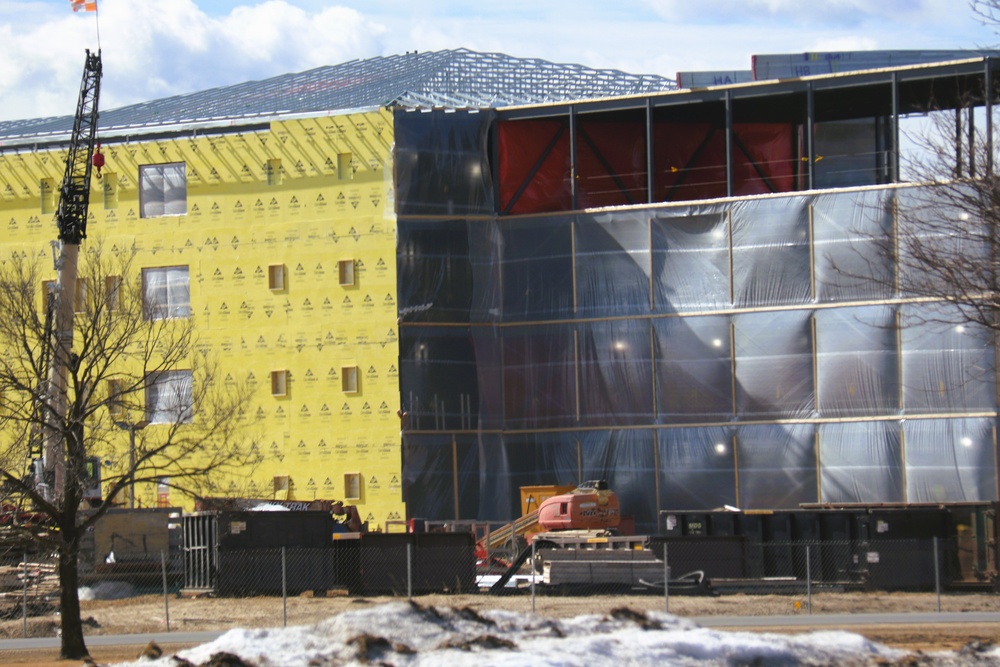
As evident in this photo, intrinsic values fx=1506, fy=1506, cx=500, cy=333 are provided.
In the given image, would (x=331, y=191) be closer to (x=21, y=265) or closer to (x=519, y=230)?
(x=519, y=230)

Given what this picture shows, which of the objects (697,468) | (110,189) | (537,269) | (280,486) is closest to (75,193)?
(110,189)

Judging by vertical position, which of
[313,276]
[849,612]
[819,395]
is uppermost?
[313,276]

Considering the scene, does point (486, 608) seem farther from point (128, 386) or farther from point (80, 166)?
point (80, 166)

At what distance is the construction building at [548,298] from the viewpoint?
49.7 m

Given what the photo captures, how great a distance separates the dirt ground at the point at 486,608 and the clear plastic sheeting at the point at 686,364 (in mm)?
15674

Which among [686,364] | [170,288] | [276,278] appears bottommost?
[686,364]

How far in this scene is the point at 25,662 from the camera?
2486 centimetres

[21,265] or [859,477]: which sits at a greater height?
[21,265]

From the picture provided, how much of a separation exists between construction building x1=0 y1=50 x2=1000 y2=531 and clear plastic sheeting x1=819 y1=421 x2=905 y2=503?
76mm

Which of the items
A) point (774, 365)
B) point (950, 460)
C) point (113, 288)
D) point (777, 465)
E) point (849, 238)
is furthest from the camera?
point (113, 288)

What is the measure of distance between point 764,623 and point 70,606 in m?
12.4

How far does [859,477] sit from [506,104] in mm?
19572

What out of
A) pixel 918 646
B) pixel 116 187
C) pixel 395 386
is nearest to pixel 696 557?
pixel 918 646

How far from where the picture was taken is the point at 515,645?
62.3 ft
